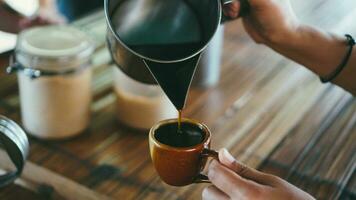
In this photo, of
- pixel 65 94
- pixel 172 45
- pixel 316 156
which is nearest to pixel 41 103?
pixel 65 94

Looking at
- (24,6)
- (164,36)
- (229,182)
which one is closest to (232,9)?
(164,36)

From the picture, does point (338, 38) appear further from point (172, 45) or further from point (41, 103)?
point (41, 103)

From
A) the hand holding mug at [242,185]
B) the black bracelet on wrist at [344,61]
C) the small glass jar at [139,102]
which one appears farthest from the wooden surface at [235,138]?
the hand holding mug at [242,185]

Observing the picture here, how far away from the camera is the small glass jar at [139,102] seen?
1.35 metres

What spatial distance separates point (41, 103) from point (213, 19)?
0.52 metres

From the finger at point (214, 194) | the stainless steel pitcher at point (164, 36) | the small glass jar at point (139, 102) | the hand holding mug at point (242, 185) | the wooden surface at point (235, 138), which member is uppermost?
the stainless steel pitcher at point (164, 36)

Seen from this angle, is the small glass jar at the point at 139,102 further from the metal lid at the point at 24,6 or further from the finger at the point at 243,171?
the finger at the point at 243,171

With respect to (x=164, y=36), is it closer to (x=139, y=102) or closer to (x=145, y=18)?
(x=145, y=18)

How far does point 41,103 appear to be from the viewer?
129 cm

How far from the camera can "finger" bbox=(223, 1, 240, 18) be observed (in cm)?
112

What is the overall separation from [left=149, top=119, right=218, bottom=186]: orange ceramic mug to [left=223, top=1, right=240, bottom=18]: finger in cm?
29

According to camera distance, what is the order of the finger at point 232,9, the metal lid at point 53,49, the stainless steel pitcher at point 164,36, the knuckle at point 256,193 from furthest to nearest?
1. the metal lid at point 53,49
2. the finger at point 232,9
3. the stainless steel pitcher at point 164,36
4. the knuckle at point 256,193

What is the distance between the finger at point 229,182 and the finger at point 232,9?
1.23 ft

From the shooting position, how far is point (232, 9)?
3.72ft
